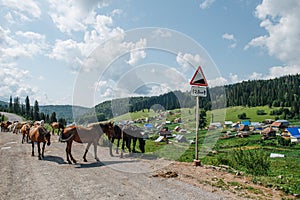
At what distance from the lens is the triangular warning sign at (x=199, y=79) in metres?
9.50

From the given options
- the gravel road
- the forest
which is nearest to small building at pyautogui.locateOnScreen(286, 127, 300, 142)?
the forest

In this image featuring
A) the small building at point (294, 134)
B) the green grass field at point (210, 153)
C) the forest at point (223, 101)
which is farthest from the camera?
the small building at point (294, 134)

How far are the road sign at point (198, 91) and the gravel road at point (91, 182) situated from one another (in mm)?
3387

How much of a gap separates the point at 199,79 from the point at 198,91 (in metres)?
0.53

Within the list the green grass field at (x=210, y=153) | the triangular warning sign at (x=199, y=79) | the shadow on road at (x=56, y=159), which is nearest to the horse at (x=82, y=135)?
the shadow on road at (x=56, y=159)

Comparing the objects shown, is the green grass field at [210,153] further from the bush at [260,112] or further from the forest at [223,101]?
the bush at [260,112]

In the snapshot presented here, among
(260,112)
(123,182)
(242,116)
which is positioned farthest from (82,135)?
(260,112)

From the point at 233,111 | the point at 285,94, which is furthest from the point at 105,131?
the point at 285,94

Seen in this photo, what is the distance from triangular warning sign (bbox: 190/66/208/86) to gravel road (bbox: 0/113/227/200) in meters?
3.83

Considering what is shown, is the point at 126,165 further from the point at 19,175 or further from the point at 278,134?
the point at 278,134

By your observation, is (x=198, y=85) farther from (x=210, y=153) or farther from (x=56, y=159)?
(x=210, y=153)

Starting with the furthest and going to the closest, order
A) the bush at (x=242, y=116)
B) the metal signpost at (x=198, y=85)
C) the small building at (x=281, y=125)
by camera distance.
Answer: the bush at (x=242, y=116) → the small building at (x=281, y=125) → the metal signpost at (x=198, y=85)

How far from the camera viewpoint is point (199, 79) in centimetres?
959

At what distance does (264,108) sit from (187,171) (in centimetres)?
16568
